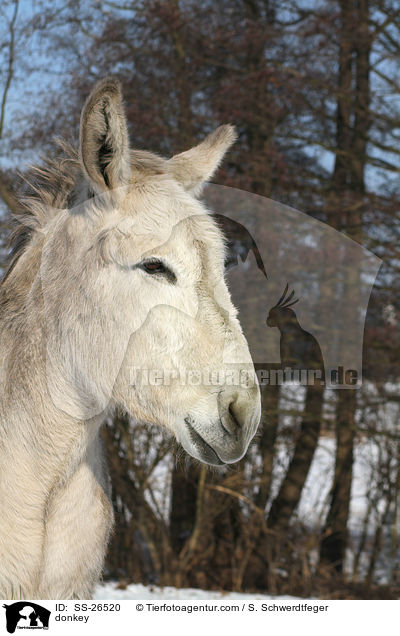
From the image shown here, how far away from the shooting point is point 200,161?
2.41m

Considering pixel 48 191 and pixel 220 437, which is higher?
pixel 48 191

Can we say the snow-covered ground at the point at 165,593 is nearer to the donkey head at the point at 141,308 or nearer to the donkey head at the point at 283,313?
the donkey head at the point at 283,313

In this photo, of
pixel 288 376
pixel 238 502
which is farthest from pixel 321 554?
pixel 288 376

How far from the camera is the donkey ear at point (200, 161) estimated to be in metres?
2.34

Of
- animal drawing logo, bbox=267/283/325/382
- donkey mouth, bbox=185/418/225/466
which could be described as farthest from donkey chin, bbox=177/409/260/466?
animal drawing logo, bbox=267/283/325/382

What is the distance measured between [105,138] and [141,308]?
0.61 m

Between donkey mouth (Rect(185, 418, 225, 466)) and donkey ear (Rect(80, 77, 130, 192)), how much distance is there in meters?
0.89

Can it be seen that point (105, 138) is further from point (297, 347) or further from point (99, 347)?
point (297, 347)

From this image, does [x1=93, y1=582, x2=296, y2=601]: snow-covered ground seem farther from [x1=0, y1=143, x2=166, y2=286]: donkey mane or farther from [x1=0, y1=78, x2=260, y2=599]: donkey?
[x1=0, y1=143, x2=166, y2=286]: donkey mane

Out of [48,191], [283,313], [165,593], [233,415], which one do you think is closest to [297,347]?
[283,313]

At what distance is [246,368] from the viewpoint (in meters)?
1.84
